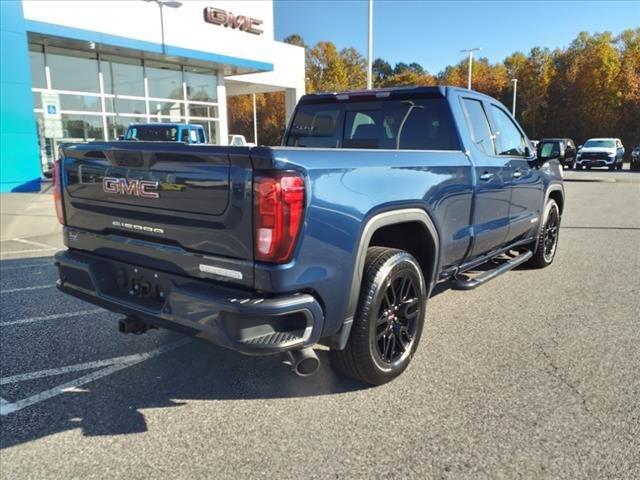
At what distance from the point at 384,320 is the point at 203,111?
22.3 metres

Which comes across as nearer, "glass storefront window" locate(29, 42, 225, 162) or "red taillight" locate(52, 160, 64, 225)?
"red taillight" locate(52, 160, 64, 225)

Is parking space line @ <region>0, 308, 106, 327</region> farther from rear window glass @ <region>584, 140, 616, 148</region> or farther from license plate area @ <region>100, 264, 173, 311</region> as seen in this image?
rear window glass @ <region>584, 140, 616, 148</region>

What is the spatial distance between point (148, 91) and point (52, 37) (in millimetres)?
5049

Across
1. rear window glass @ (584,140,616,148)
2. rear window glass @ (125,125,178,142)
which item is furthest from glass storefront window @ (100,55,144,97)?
rear window glass @ (584,140,616,148)

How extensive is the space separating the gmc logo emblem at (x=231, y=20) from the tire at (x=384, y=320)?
2087cm

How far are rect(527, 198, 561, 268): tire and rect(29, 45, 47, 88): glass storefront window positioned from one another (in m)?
17.3

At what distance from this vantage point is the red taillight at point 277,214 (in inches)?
94.7

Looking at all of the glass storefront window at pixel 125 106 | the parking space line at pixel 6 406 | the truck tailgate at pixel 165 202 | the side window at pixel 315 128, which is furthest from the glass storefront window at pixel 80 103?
the parking space line at pixel 6 406

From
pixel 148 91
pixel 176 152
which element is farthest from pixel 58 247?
pixel 148 91

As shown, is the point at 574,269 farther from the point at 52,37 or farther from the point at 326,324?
the point at 52,37

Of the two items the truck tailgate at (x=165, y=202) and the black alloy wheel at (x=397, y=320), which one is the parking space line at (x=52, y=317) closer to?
the truck tailgate at (x=165, y=202)

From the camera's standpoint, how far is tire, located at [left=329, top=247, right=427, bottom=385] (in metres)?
3.00

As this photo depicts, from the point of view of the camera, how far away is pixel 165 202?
2.80 meters

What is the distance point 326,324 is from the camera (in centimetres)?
272
